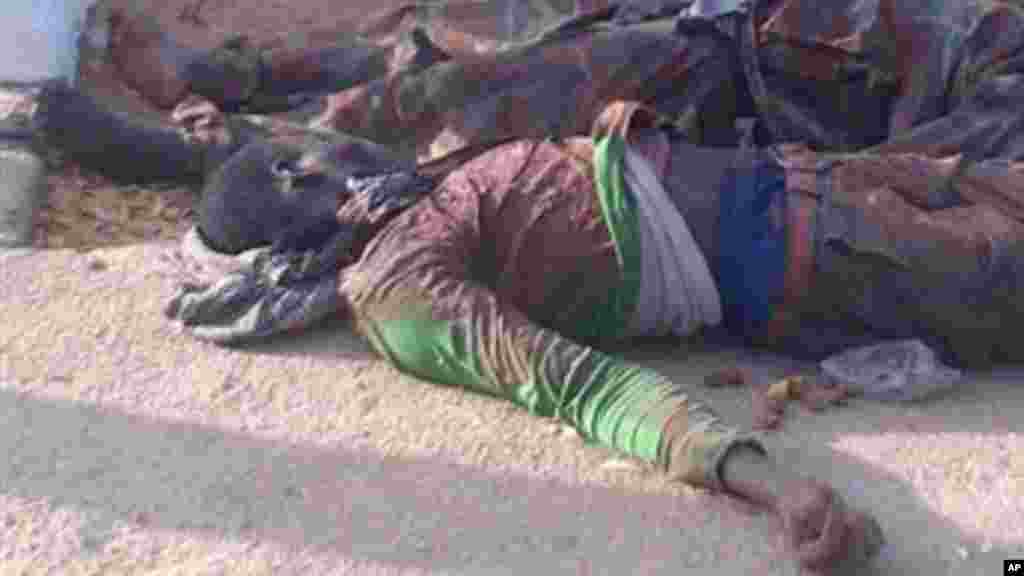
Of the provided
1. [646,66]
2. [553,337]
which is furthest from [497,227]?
[646,66]

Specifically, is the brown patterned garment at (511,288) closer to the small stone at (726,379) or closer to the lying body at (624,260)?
the lying body at (624,260)

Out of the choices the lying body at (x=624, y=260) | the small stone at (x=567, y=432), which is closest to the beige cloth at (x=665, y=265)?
the lying body at (x=624, y=260)

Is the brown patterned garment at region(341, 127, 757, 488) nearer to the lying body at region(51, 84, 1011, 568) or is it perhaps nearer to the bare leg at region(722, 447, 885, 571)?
the lying body at region(51, 84, 1011, 568)

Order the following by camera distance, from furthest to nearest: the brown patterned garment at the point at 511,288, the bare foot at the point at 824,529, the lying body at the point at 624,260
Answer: the lying body at the point at 624,260, the brown patterned garment at the point at 511,288, the bare foot at the point at 824,529

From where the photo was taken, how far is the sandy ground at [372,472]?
131 inches

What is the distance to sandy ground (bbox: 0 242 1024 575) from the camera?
334cm

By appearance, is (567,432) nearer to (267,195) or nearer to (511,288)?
(511,288)

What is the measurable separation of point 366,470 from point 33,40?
6.62 feet

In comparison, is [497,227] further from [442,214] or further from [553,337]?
[553,337]

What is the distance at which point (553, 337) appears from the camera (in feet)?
11.9

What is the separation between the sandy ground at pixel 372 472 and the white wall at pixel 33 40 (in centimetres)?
120

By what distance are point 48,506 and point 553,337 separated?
89 centimetres

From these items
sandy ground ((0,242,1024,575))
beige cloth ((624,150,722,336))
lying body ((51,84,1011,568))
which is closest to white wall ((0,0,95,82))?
sandy ground ((0,242,1024,575))

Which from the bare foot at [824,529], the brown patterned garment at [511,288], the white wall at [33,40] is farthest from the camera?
the white wall at [33,40]
